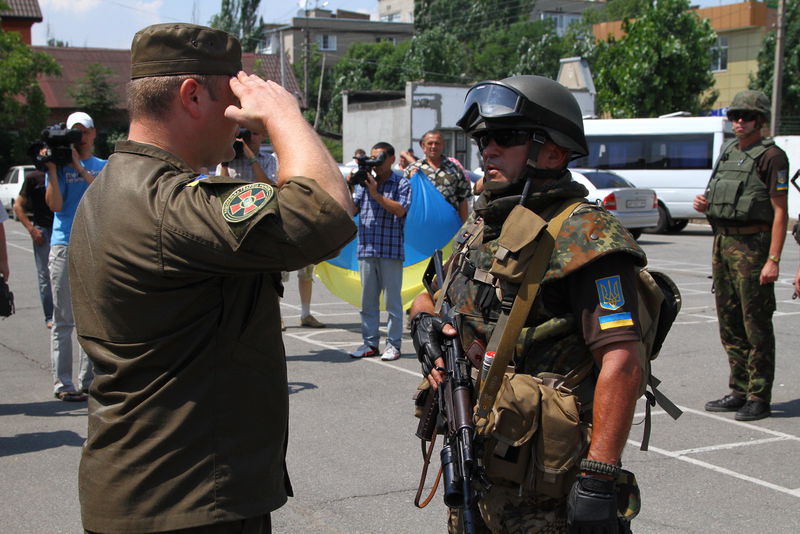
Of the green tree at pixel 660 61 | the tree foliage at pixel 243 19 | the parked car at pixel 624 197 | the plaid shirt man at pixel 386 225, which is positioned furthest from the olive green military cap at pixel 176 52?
the tree foliage at pixel 243 19

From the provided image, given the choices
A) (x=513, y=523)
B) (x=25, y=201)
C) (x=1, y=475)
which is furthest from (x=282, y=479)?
(x=25, y=201)

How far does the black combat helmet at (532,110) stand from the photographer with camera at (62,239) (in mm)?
4765

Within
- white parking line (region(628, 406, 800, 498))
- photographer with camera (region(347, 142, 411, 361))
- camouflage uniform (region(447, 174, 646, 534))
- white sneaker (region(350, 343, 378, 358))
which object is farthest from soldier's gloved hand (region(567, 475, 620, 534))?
white sneaker (region(350, 343, 378, 358))

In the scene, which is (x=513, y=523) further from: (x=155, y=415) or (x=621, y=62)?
(x=621, y=62)

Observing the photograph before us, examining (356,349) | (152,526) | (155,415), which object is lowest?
(356,349)

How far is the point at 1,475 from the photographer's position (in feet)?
17.0

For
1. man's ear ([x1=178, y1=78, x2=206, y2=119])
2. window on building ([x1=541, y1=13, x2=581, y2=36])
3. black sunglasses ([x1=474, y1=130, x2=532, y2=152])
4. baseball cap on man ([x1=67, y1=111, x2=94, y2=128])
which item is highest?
window on building ([x1=541, y1=13, x2=581, y2=36])

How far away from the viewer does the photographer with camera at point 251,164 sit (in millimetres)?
7625

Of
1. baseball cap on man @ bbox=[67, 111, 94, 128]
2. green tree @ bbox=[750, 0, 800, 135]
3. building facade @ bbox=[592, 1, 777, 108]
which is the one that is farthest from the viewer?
building facade @ bbox=[592, 1, 777, 108]

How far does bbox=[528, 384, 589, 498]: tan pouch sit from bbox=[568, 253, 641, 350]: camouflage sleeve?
19cm

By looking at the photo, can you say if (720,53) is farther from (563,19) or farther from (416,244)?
(563,19)

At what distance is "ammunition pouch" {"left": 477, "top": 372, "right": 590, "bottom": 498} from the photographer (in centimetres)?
253

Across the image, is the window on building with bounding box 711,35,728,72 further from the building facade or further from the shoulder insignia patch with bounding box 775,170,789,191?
the shoulder insignia patch with bounding box 775,170,789,191

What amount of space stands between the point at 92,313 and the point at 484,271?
1240mm
